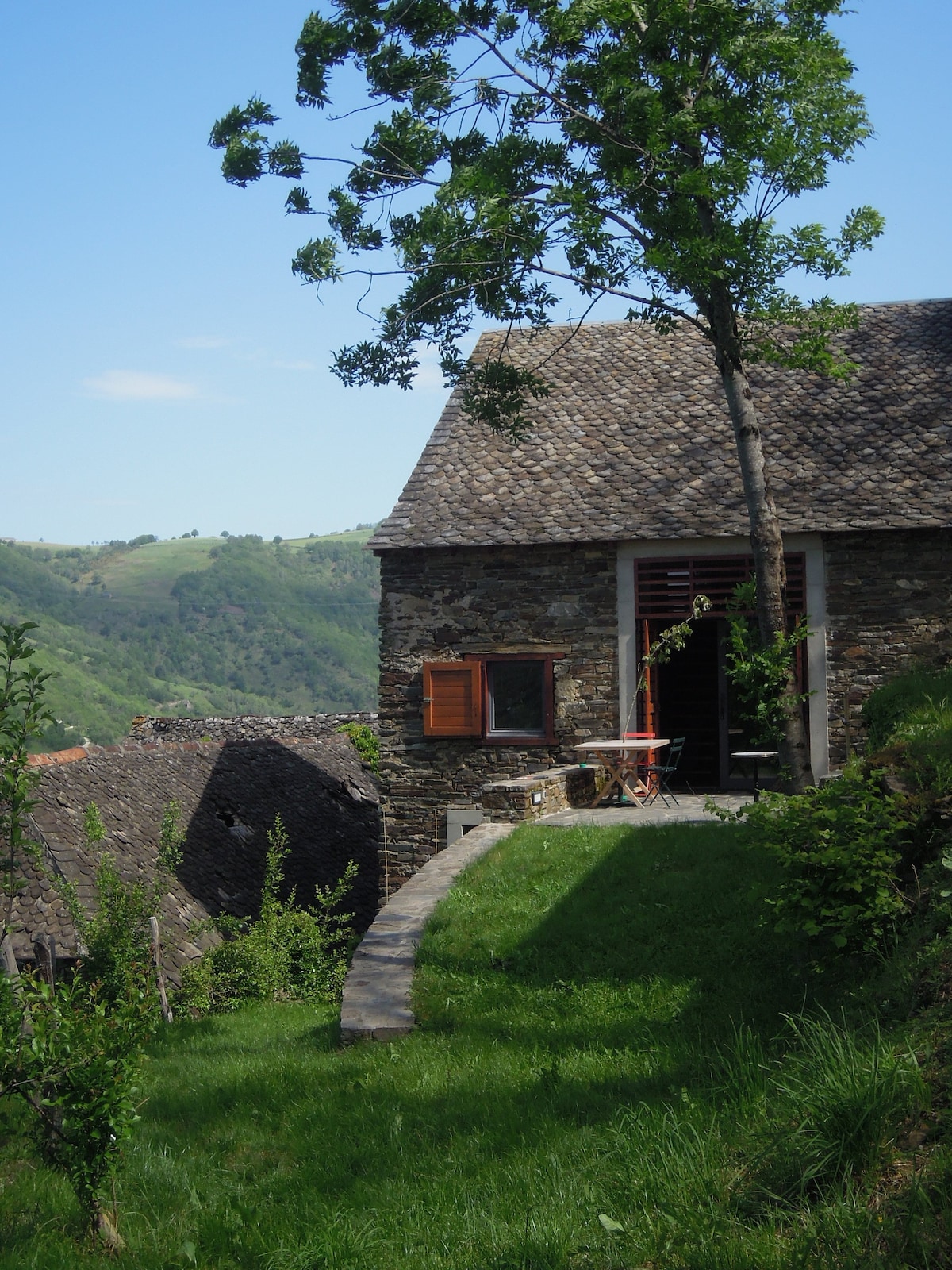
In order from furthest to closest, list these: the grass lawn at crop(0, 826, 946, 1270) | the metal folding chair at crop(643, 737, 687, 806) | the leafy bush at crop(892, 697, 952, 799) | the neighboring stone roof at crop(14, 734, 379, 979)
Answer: the neighboring stone roof at crop(14, 734, 379, 979)
the metal folding chair at crop(643, 737, 687, 806)
the leafy bush at crop(892, 697, 952, 799)
the grass lawn at crop(0, 826, 946, 1270)

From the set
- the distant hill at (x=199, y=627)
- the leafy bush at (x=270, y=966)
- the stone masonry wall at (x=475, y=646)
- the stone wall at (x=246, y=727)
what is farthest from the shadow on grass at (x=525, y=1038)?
the distant hill at (x=199, y=627)

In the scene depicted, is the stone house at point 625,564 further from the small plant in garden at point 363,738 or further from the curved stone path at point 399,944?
the small plant in garden at point 363,738

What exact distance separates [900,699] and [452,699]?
6.61 meters

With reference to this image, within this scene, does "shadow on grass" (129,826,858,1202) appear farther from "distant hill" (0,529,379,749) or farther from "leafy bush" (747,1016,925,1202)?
"distant hill" (0,529,379,749)

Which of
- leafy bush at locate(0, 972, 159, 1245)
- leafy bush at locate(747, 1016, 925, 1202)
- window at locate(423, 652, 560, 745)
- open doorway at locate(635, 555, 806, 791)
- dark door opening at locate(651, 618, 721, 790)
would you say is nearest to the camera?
leafy bush at locate(747, 1016, 925, 1202)

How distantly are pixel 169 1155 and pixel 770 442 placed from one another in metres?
12.4

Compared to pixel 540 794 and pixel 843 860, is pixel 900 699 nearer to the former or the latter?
pixel 540 794

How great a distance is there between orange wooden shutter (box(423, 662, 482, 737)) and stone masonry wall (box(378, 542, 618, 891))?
0.70 ft

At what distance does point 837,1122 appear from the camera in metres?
3.76

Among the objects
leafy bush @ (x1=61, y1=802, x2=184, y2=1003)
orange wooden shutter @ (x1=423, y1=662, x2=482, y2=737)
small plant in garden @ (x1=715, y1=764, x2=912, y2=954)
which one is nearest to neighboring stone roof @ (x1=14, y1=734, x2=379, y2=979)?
leafy bush @ (x1=61, y1=802, x2=184, y2=1003)

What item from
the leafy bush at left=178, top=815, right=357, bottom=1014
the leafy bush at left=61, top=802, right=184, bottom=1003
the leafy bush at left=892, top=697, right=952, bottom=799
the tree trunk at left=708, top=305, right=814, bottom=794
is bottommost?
the leafy bush at left=178, top=815, right=357, bottom=1014

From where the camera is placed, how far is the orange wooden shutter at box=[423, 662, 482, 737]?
15.0m

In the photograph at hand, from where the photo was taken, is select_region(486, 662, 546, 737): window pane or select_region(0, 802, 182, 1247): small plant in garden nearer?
select_region(0, 802, 182, 1247): small plant in garden

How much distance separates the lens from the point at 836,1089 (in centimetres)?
386
